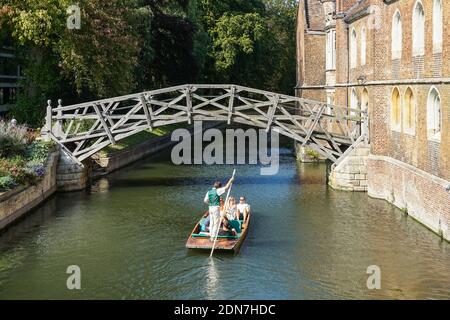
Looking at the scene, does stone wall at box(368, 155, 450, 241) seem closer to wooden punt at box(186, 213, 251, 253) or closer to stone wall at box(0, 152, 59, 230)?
wooden punt at box(186, 213, 251, 253)

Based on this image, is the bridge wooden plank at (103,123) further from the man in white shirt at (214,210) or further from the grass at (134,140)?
the man in white shirt at (214,210)

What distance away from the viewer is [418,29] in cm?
1902

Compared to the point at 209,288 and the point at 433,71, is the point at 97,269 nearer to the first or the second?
the point at 209,288

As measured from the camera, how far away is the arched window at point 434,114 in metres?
17.6

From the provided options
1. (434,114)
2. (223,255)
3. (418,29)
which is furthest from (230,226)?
(418,29)

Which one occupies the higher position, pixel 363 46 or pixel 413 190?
pixel 363 46

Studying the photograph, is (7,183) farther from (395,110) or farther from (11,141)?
(395,110)

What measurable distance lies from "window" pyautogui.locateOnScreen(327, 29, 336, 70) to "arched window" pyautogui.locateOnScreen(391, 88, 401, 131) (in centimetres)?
1080

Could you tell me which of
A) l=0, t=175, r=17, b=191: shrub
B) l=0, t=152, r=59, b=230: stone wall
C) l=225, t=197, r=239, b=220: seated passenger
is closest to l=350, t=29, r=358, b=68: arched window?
l=225, t=197, r=239, b=220: seated passenger

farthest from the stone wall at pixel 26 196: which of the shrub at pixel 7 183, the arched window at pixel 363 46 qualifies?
the arched window at pixel 363 46

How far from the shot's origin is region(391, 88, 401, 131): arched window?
21000mm

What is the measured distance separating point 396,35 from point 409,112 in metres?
2.86

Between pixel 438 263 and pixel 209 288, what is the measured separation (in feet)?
17.2
